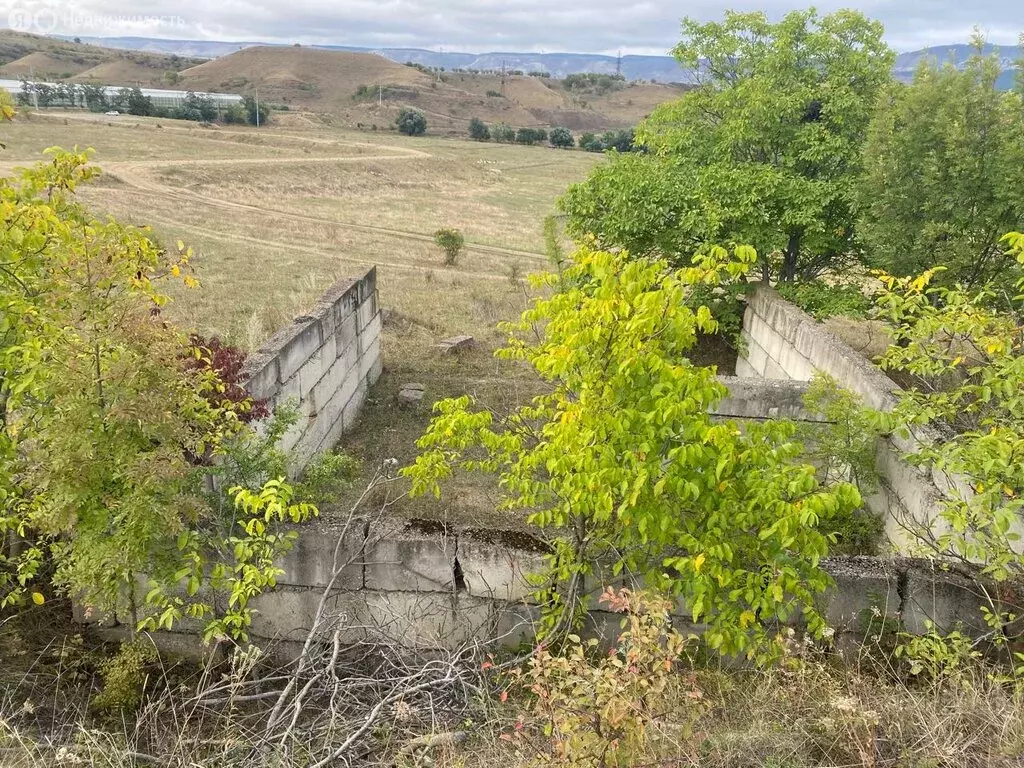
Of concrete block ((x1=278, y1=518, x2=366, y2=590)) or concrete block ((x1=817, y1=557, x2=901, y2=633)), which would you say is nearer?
concrete block ((x1=817, y1=557, x2=901, y2=633))

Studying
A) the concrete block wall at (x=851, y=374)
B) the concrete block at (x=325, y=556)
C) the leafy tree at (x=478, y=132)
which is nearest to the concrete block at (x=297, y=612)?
the concrete block at (x=325, y=556)

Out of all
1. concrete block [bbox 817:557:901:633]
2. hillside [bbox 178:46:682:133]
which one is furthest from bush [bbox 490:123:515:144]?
concrete block [bbox 817:557:901:633]

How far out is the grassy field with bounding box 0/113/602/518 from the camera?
12.5 meters

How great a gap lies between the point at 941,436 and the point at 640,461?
12.7ft

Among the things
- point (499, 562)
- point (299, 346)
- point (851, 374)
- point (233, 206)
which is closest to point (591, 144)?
point (233, 206)

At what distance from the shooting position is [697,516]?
13.5ft

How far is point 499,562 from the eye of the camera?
4.95 m

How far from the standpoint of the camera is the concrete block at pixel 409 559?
4.93 meters

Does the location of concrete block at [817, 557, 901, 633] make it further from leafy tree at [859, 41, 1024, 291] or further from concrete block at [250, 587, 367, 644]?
leafy tree at [859, 41, 1024, 291]

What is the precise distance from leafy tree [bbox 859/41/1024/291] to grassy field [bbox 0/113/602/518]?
614 cm

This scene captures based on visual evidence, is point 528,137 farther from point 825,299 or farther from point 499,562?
point 499,562

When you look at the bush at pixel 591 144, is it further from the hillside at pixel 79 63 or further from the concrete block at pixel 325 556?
the concrete block at pixel 325 556

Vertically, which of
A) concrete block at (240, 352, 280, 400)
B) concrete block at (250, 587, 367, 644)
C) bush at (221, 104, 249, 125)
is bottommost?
concrete block at (250, 587, 367, 644)

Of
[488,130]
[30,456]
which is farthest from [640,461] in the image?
[488,130]
